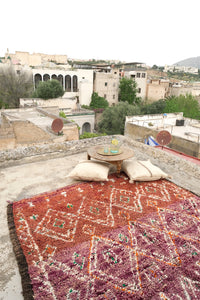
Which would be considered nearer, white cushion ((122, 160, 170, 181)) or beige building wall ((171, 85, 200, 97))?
white cushion ((122, 160, 170, 181))

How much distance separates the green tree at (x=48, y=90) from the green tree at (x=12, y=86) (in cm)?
308

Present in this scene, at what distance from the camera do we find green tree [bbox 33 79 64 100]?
23.9 m

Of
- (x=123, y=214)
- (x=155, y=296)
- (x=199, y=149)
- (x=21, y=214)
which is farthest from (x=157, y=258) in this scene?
(x=199, y=149)

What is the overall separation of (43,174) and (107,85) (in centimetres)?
3114

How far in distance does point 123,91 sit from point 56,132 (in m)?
25.3

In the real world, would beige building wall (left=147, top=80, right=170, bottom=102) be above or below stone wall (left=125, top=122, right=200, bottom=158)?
above

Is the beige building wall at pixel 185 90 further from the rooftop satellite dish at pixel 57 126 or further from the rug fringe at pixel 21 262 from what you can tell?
the rug fringe at pixel 21 262

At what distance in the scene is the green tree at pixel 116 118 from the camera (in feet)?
84.5

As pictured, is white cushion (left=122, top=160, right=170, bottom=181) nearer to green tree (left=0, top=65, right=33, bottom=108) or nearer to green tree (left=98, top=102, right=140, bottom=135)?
green tree (left=98, top=102, right=140, bottom=135)

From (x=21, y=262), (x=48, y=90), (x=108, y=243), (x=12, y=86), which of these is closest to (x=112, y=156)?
(x=108, y=243)

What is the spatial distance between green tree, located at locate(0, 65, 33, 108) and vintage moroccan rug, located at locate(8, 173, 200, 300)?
25.4 meters

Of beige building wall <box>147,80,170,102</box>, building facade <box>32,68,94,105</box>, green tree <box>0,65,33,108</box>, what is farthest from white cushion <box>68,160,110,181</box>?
beige building wall <box>147,80,170,102</box>

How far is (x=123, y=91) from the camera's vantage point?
34000mm

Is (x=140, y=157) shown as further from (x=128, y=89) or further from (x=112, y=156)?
(x=128, y=89)
